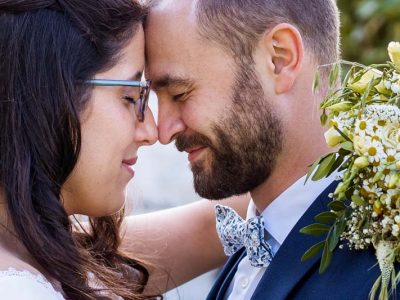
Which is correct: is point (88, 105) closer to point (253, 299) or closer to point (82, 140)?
point (82, 140)

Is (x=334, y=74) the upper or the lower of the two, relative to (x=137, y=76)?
upper

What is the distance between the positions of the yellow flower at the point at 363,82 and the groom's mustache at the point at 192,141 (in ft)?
2.75

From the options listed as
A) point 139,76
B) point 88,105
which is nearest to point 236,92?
point 139,76

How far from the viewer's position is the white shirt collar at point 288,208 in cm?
312

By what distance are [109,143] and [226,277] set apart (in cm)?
86

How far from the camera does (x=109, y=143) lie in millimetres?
2887

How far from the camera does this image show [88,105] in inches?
111

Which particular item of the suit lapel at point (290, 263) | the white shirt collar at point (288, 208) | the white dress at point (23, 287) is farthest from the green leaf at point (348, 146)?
the white dress at point (23, 287)

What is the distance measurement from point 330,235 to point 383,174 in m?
0.32

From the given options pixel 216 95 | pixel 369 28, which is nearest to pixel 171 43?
pixel 216 95

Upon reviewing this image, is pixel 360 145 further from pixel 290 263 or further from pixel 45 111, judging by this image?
pixel 45 111

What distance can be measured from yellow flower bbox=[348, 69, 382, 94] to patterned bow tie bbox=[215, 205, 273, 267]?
0.81 metres

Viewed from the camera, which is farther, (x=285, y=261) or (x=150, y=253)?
(x=150, y=253)

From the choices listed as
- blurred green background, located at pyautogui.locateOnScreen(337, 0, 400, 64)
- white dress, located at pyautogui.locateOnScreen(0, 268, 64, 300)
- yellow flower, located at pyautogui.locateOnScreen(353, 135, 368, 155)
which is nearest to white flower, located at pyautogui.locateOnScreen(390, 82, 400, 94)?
yellow flower, located at pyautogui.locateOnScreen(353, 135, 368, 155)
